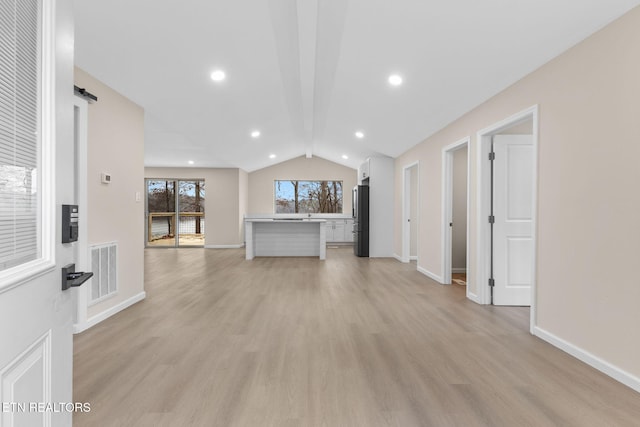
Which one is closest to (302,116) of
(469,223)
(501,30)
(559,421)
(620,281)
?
(469,223)

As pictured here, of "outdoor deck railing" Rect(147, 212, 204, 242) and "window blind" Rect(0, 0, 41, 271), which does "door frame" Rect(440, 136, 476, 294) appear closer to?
"window blind" Rect(0, 0, 41, 271)

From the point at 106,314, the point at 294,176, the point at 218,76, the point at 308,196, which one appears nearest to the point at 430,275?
the point at 218,76

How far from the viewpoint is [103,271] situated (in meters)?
3.30

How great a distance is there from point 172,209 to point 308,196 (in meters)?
4.15

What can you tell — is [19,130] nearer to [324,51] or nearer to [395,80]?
[324,51]

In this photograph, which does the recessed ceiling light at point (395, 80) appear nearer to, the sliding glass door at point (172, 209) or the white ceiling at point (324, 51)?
the white ceiling at point (324, 51)

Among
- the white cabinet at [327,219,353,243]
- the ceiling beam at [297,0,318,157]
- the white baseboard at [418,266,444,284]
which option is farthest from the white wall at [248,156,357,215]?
the white baseboard at [418,266,444,284]

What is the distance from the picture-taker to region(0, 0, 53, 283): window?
33.0 inches

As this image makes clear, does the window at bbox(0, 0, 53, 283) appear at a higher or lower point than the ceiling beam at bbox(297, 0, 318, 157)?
lower

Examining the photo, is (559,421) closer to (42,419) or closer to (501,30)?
(42,419)

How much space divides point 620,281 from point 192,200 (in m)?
9.77

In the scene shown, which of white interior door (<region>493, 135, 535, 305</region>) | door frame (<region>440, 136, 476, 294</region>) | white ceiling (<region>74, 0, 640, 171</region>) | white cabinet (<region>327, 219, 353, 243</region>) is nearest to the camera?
white ceiling (<region>74, 0, 640, 171</region>)

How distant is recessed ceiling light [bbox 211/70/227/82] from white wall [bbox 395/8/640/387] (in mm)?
3086

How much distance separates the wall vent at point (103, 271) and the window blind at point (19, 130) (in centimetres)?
257
